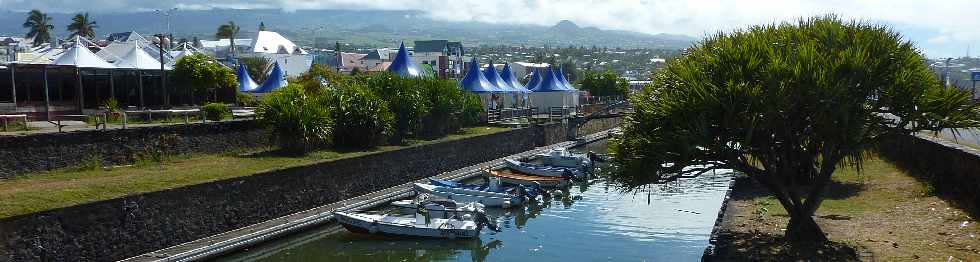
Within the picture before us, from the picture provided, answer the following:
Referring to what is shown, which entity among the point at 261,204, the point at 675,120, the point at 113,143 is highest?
the point at 675,120

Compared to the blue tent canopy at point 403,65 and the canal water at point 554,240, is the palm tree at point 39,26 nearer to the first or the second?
the blue tent canopy at point 403,65

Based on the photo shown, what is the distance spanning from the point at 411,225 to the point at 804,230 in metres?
12.5

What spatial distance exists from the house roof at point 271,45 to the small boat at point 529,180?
11421cm

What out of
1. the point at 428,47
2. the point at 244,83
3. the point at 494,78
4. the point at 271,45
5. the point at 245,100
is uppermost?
the point at 271,45

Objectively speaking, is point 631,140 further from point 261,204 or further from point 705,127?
point 261,204

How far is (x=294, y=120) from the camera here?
107 feet

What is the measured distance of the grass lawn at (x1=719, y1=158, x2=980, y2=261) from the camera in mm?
18156

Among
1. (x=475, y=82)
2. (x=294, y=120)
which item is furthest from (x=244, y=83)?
(x=294, y=120)

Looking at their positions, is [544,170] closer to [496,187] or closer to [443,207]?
[496,187]

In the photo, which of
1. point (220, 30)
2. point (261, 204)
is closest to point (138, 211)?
point (261, 204)

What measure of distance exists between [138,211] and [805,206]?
1719 cm

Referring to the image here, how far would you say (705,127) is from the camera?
18109 millimetres

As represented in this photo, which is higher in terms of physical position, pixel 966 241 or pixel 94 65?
pixel 94 65

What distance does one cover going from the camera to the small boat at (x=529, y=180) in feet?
128
